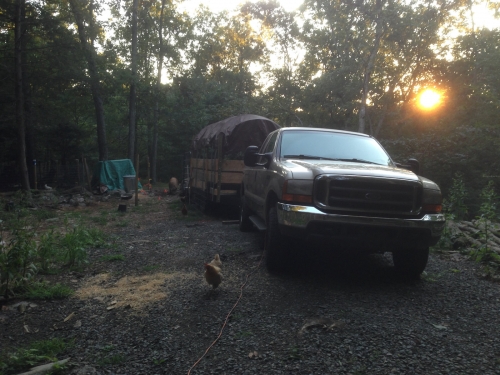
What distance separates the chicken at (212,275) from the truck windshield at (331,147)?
2224 mm

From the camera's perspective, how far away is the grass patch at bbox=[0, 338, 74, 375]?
10.4 feet

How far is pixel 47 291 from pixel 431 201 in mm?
4569

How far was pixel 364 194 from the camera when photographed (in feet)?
15.4

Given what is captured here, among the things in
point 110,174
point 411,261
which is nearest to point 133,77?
point 110,174

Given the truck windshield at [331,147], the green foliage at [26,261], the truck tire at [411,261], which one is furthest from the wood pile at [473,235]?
the green foliage at [26,261]

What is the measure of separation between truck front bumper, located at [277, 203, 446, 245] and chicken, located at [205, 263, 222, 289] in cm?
93

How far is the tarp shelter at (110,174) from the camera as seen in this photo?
21.3 meters

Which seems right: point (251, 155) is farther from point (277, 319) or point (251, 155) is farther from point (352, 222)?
point (277, 319)

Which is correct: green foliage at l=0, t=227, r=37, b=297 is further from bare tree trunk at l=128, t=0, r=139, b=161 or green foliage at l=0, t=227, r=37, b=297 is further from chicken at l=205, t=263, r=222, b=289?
bare tree trunk at l=128, t=0, r=139, b=161

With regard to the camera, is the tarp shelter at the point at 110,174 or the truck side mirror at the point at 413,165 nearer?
the truck side mirror at the point at 413,165

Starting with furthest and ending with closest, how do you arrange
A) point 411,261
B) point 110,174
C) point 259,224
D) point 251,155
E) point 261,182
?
point 110,174 < point 251,155 < point 261,182 < point 259,224 < point 411,261

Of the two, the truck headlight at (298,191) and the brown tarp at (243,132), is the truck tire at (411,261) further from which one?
the brown tarp at (243,132)

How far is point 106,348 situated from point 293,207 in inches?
93.5

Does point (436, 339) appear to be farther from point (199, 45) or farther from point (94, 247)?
point (199, 45)
